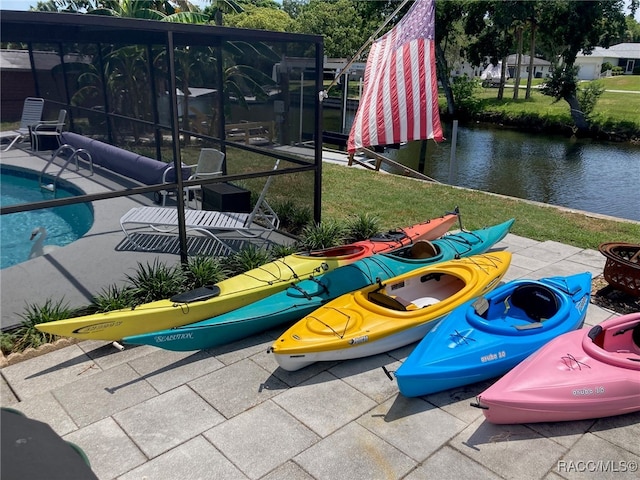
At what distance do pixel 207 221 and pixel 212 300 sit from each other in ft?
7.76

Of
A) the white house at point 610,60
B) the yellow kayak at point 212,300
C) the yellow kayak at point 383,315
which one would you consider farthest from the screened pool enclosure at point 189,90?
the white house at point 610,60

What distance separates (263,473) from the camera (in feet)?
11.9

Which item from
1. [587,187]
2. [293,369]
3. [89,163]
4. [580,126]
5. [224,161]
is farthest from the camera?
[580,126]

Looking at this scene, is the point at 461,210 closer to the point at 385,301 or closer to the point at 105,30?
the point at 385,301

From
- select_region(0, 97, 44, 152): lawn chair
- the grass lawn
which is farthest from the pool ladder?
the grass lawn

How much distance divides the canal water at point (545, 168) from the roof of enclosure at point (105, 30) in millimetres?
9288

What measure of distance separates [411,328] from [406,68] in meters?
3.63

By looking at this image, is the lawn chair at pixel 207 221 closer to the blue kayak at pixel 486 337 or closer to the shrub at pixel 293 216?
the shrub at pixel 293 216

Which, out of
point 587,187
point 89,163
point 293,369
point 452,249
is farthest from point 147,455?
point 587,187

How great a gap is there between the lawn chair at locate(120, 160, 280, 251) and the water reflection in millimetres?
8262

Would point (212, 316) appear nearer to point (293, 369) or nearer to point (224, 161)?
point (293, 369)

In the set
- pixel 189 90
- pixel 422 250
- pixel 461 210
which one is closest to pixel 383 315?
pixel 422 250

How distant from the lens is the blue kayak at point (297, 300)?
16.4 feet

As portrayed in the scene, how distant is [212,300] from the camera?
530cm
